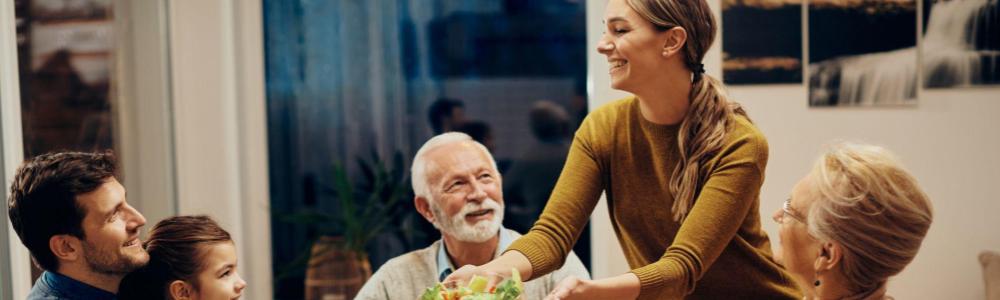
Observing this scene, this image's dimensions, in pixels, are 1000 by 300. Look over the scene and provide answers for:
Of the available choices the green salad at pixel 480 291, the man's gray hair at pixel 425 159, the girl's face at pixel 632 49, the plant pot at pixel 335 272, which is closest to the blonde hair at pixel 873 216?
the girl's face at pixel 632 49

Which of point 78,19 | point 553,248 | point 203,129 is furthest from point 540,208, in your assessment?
point 553,248

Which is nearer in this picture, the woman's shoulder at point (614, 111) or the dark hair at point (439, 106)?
the woman's shoulder at point (614, 111)

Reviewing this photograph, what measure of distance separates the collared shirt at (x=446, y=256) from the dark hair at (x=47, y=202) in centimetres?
100

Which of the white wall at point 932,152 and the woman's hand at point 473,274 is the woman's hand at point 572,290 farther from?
the white wall at point 932,152

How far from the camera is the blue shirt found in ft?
6.11

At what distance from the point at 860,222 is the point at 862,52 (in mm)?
2056

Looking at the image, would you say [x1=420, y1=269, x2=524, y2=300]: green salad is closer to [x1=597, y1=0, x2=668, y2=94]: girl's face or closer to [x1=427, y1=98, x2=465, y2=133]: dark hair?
[x1=597, y1=0, x2=668, y2=94]: girl's face

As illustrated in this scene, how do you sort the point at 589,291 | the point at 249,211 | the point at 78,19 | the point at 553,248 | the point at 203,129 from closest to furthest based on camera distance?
the point at 589,291, the point at 553,248, the point at 78,19, the point at 203,129, the point at 249,211

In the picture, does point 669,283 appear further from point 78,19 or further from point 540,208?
point 540,208

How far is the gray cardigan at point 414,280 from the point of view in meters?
2.62

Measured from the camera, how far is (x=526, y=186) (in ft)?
15.3

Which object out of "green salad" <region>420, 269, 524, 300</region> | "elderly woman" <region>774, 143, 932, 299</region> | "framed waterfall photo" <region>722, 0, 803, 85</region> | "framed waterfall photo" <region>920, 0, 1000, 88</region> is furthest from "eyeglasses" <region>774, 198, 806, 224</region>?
"framed waterfall photo" <region>920, 0, 1000, 88</region>

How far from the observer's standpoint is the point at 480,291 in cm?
172

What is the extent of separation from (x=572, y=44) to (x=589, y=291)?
9.99ft
